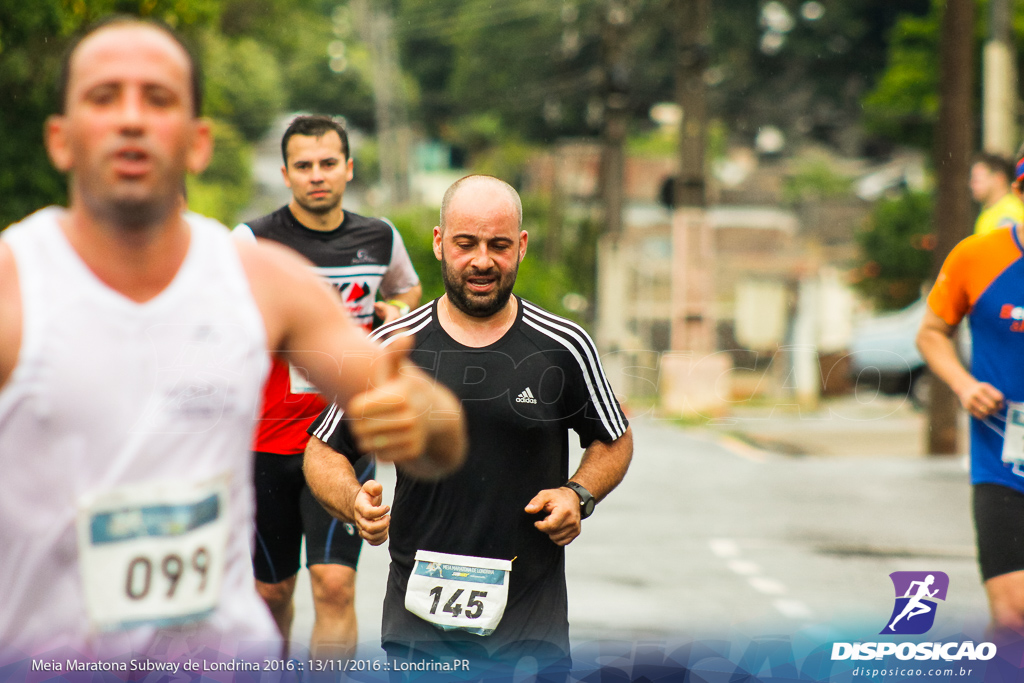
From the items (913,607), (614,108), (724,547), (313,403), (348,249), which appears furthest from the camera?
(614,108)

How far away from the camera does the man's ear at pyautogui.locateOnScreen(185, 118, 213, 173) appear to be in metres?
2.35

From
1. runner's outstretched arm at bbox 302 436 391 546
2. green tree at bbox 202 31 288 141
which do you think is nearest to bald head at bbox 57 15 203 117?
runner's outstretched arm at bbox 302 436 391 546

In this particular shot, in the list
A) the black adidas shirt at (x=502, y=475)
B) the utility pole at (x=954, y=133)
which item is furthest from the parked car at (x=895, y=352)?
the black adidas shirt at (x=502, y=475)

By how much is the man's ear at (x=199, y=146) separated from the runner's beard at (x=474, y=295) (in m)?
1.44

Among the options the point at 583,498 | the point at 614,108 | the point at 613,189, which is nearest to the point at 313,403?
the point at 583,498

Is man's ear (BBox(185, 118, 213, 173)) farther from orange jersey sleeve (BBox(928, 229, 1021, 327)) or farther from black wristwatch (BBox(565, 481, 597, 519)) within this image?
orange jersey sleeve (BBox(928, 229, 1021, 327))

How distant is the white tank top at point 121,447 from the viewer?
2232 mm

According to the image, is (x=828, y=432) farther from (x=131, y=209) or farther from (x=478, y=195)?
(x=131, y=209)

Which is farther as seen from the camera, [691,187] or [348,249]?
[691,187]

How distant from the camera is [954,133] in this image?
13672 millimetres

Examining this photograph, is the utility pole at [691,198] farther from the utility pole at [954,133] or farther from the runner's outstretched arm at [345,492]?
the runner's outstretched arm at [345,492]

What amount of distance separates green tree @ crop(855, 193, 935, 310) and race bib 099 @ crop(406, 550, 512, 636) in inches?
1141

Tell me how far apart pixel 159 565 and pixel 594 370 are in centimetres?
184

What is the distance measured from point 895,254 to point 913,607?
1136 inches
